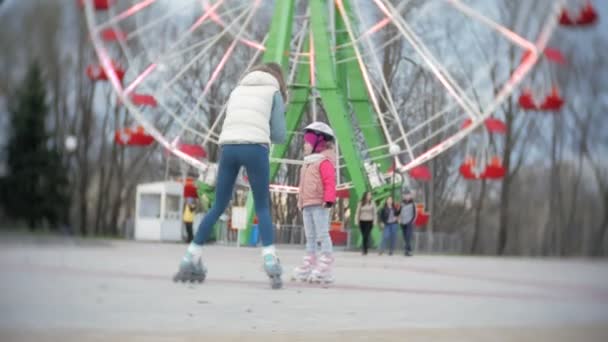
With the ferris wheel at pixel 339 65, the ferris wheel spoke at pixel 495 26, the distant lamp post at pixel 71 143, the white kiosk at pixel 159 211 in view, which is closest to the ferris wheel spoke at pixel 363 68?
the ferris wheel at pixel 339 65

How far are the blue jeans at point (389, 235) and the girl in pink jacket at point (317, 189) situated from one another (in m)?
0.06

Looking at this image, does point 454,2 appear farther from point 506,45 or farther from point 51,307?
point 51,307

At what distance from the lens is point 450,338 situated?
2.42ft

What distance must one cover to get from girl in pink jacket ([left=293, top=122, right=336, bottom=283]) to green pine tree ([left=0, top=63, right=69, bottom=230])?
0.32m

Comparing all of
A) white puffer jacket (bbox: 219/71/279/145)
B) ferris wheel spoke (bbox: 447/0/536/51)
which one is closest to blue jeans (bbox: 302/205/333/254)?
white puffer jacket (bbox: 219/71/279/145)

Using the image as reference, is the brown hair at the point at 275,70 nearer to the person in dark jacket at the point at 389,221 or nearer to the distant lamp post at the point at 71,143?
the person in dark jacket at the point at 389,221

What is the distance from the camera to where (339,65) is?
857 millimetres

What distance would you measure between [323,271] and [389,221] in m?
0.20

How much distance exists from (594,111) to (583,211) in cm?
7

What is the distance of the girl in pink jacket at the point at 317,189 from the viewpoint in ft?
2.58

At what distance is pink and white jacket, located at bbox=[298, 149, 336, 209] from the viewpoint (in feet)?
2.59

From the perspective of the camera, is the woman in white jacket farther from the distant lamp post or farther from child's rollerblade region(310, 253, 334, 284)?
the distant lamp post

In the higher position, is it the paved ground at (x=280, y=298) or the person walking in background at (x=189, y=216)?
the person walking in background at (x=189, y=216)

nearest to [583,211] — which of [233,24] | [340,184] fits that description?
[340,184]
